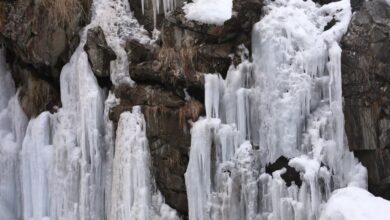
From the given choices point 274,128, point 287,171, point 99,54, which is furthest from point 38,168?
point 287,171

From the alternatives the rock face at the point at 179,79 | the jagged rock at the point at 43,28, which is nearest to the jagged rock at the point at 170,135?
the rock face at the point at 179,79

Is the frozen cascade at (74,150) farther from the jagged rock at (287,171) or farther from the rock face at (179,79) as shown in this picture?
the jagged rock at (287,171)

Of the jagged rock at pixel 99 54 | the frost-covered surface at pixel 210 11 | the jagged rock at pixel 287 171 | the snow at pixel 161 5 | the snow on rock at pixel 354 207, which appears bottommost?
the snow on rock at pixel 354 207

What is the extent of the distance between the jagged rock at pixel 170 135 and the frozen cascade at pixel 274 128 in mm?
270

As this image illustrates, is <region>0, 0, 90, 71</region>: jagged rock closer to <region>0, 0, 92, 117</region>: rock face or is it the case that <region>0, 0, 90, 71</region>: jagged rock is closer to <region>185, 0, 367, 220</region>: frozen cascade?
<region>0, 0, 92, 117</region>: rock face

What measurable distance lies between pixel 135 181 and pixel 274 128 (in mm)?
2355

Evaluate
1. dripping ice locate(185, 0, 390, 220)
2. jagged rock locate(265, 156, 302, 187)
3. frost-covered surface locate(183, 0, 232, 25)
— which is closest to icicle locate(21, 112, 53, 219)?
dripping ice locate(185, 0, 390, 220)

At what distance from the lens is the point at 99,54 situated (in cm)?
983

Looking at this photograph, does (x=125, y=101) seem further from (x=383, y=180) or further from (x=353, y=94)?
(x=383, y=180)

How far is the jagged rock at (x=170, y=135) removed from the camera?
8.98 metres

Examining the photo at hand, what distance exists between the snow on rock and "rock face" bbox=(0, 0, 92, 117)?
527 cm

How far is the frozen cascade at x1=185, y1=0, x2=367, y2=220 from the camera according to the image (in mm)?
8281

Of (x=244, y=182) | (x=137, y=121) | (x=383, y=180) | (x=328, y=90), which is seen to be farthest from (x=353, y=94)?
(x=137, y=121)

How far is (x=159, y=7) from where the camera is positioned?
9984mm
